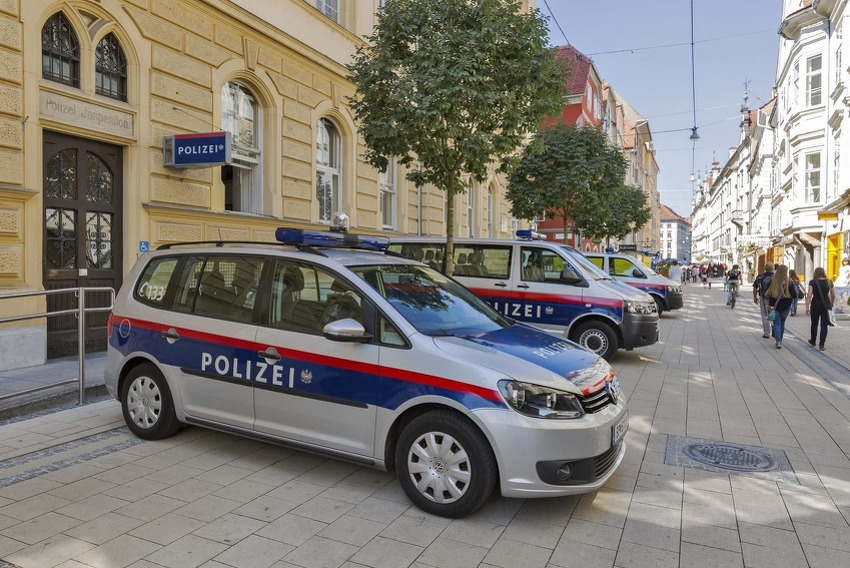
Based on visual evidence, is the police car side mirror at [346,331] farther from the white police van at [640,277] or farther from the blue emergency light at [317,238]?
the white police van at [640,277]

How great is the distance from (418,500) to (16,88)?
7155 mm

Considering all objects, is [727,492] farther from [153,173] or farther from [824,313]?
[824,313]

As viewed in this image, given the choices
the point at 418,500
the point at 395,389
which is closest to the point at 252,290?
the point at 395,389

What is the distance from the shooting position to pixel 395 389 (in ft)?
13.1

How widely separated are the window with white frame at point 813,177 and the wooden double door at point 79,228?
28.7 meters

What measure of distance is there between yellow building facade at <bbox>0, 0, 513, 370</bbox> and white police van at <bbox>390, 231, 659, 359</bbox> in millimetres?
4341

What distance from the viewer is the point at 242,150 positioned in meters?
11.6

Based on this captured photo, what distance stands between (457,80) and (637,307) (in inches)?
178

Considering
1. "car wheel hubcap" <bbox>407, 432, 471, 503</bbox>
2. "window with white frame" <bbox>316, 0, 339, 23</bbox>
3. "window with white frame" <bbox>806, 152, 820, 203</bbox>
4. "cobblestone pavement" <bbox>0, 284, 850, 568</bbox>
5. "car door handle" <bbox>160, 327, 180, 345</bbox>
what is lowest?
"cobblestone pavement" <bbox>0, 284, 850, 568</bbox>

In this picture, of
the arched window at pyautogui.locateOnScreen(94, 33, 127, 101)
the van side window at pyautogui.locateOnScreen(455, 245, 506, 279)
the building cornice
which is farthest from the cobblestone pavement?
the building cornice

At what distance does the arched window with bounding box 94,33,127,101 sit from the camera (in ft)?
28.7

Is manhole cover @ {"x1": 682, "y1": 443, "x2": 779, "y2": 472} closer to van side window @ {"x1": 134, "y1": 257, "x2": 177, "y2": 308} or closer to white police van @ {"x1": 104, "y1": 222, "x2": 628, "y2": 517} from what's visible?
white police van @ {"x1": 104, "y1": 222, "x2": 628, "y2": 517}

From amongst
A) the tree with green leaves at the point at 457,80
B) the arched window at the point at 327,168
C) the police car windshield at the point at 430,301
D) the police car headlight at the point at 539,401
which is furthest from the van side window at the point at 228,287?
the arched window at the point at 327,168

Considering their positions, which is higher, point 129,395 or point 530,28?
point 530,28
